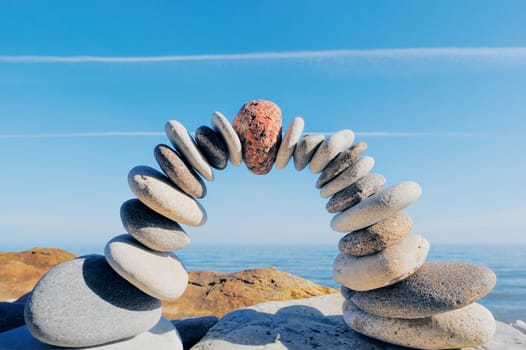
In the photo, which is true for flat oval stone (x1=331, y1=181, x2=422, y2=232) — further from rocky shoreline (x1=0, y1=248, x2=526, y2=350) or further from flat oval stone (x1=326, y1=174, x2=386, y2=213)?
rocky shoreline (x1=0, y1=248, x2=526, y2=350)

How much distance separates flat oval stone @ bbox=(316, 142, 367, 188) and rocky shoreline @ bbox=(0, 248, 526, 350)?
1.64 m

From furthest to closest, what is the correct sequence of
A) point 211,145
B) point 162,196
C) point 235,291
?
point 235,291 < point 211,145 < point 162,196

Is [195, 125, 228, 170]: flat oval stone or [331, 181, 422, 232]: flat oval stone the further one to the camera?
[195, 125, 228, 170]: flat oval stone

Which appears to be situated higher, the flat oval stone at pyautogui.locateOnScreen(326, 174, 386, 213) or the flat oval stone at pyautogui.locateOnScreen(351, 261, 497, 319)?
the flat oval stone at pyautogui.locateOnScreen(326, 174, 386, 213)

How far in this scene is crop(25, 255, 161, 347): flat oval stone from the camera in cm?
280

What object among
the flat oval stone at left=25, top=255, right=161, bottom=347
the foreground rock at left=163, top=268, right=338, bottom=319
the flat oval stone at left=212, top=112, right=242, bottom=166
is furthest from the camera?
the foreground rock at left=163, top=268, right=338, bottom=319

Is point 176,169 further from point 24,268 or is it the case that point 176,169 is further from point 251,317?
point 24,268

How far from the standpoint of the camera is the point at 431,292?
10.00 feet

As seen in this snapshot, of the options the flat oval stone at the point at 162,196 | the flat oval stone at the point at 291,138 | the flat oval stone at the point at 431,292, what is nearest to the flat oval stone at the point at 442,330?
the flat oval stone at the point at 431,292

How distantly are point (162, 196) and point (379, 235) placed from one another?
2.01 metres

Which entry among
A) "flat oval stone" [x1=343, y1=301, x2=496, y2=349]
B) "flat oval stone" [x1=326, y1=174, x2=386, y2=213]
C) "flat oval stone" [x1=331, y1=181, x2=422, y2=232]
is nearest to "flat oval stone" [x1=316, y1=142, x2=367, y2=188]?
"flat oval stone" [x1=326, y1=174, x2=386, y2=213]

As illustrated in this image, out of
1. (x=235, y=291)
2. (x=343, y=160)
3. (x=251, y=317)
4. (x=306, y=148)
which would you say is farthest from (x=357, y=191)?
(x=235, y=291)

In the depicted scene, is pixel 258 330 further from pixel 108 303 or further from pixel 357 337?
pixel 108 303

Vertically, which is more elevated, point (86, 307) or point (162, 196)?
point (162, 196)
